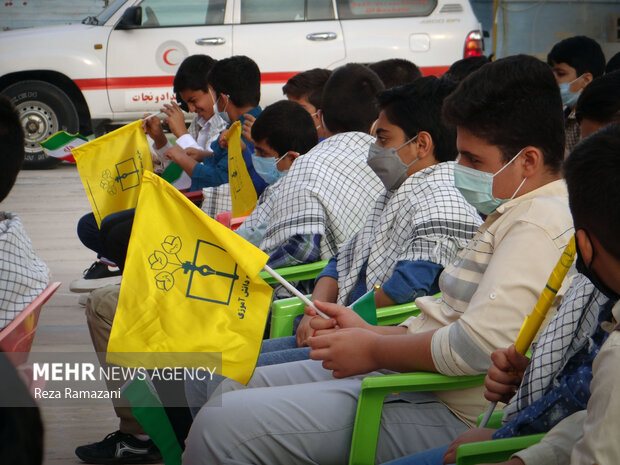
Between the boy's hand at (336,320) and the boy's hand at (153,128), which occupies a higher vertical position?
the boy's hand at (336,320)

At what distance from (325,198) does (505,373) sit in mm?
1606

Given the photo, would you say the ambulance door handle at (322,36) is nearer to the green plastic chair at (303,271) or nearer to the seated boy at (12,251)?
the green plastic chair at (303,271)

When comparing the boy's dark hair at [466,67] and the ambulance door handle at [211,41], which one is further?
the ambulance door handle at [211,41]

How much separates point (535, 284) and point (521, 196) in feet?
0.98

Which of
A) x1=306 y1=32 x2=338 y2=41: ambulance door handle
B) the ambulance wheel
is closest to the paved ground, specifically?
the ambulance wheel

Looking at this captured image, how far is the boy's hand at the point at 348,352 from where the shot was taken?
7.39 feet

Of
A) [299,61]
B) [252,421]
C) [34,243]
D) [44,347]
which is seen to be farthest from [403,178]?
[299,61]

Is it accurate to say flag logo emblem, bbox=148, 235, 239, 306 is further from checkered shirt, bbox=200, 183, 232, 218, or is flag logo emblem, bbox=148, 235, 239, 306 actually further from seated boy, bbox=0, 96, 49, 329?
checkered shirt, bbox=200, 183, 232, 218

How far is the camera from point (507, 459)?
5.79 ft

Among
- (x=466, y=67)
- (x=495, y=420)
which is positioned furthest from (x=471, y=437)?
(x=466, y=67)

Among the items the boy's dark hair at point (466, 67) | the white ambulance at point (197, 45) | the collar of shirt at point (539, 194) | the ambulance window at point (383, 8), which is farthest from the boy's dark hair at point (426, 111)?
the ambulance window at point (383, 8)

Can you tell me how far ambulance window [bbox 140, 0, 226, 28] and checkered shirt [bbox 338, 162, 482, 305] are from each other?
7.19 meters

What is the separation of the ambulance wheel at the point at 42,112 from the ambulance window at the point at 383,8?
3311mm

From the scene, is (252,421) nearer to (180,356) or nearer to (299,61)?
(180,356)
